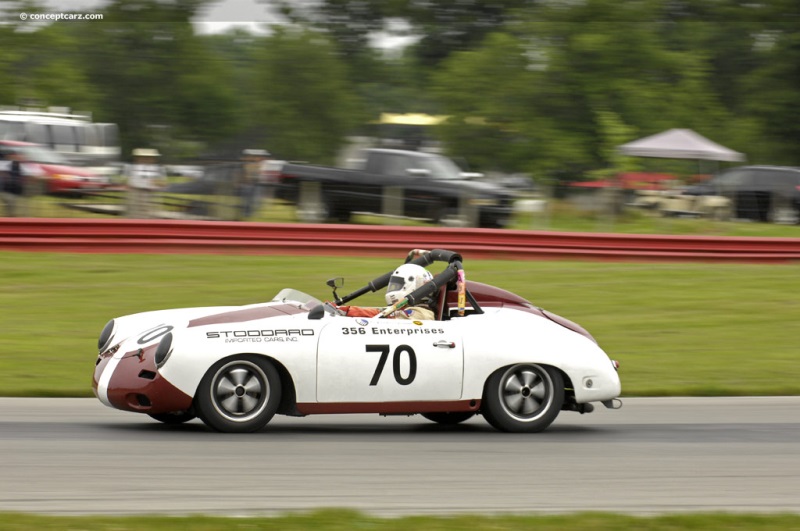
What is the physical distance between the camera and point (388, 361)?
765cm

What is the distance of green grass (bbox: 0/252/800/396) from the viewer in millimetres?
10984

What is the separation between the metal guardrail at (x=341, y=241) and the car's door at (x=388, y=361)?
950 centimetres

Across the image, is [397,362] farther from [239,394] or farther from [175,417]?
[175,417]

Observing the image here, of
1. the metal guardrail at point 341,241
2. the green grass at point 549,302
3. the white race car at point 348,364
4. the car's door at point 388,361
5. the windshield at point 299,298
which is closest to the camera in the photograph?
the white race car at point 348,364

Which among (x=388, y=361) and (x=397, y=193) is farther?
(x=397, y=193)

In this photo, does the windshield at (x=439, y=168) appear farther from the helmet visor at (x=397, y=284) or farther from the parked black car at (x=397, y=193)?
the helmet visor at (x=397, y=284)

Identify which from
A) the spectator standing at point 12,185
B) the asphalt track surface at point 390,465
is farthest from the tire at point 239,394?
the spectator standing at point 12,185

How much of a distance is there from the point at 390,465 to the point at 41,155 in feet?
56.3

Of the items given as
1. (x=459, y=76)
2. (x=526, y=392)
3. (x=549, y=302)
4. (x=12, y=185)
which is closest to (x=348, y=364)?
(x=526, y=392)

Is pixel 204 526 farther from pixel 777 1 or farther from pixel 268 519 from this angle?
Answer: pixel 777 1

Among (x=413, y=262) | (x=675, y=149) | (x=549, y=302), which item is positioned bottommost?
(x=549, y=302)

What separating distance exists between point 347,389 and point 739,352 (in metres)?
6.24

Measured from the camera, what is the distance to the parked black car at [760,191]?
73.6 feet

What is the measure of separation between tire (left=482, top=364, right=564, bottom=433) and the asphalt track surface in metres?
0.11
